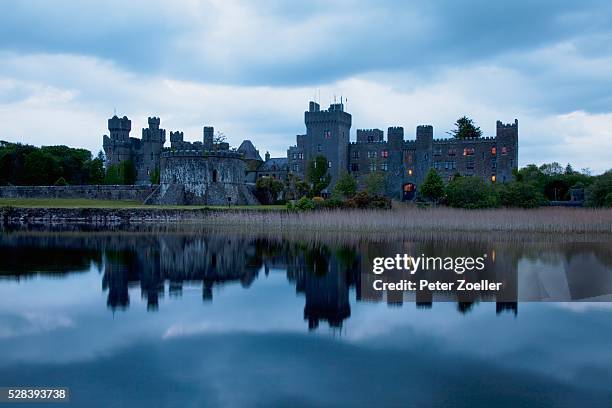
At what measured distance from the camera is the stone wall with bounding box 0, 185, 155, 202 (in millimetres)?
51188

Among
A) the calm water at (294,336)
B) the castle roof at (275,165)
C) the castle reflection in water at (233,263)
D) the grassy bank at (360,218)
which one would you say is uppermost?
the castle roof at (275,165)

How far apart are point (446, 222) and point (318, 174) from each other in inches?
1196

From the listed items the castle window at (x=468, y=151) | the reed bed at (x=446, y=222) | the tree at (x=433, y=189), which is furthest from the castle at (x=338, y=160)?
the reed bed at (x=446, y=222)

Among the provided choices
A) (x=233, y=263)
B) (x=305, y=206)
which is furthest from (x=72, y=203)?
(x=233, y=263)

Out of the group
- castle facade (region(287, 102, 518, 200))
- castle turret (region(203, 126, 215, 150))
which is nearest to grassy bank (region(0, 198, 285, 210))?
castle turret (region(203, 126, 215, 150))

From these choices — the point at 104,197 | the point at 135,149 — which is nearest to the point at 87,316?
the point at 104,197

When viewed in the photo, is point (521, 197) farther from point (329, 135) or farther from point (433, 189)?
point (329, 135)

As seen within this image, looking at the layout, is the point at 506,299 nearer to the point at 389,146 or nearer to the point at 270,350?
the point at 270,350

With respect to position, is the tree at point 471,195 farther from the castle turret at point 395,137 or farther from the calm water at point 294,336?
the castle turret at point 395,137

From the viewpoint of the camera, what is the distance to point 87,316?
11859 mm

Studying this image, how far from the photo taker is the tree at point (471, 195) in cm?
3722

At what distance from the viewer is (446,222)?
27.6 metres

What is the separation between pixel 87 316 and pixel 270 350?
4263 millimetres

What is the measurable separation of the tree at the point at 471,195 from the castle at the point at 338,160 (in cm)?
1709
